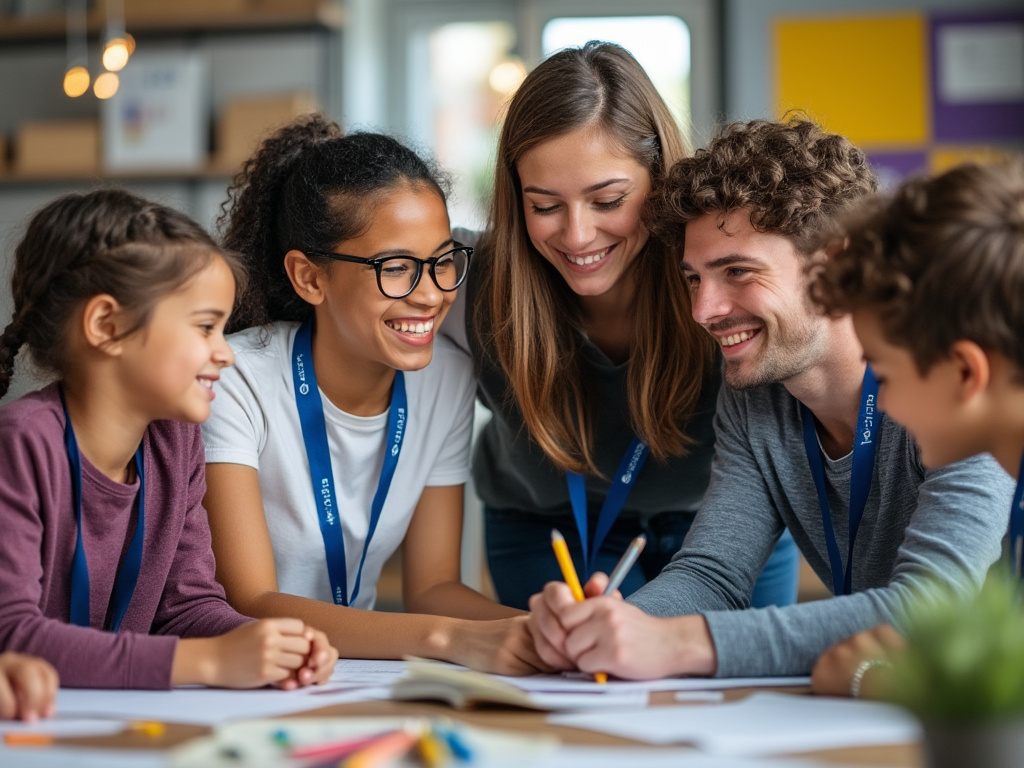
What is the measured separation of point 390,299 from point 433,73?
3.42 m

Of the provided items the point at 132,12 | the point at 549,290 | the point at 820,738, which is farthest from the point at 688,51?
the point at 820,738

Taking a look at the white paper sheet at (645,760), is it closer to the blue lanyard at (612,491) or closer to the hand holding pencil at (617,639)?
the hand holding pencil at (617,639)

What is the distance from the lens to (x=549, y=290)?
209 centimetres

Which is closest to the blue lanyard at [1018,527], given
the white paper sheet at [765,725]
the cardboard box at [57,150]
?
the white paper sheet at [765,725]

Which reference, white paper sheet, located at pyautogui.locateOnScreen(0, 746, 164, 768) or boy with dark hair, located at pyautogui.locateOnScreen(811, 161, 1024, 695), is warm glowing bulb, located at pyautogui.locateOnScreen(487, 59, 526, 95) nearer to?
boy with dark hair, located at pyautogui.locateOnScreen(811, 161, 1024, 695)

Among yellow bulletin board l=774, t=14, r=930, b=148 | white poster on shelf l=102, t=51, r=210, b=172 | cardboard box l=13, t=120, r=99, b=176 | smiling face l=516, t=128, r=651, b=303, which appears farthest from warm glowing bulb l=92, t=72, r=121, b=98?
yellow bulletin board l=774, t=14, r=930, b=148

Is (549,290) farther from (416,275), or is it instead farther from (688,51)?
(688,51)

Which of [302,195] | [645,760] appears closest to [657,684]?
[645,760]

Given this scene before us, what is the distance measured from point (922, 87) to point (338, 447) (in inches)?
132

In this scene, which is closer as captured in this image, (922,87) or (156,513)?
(156,513)

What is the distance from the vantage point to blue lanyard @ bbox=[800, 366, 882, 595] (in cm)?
161

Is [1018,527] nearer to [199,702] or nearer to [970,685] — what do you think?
[970,685]

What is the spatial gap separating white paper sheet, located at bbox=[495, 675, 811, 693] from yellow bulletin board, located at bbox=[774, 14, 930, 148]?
3498 millimetres

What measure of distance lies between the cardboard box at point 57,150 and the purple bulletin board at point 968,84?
3.47m
